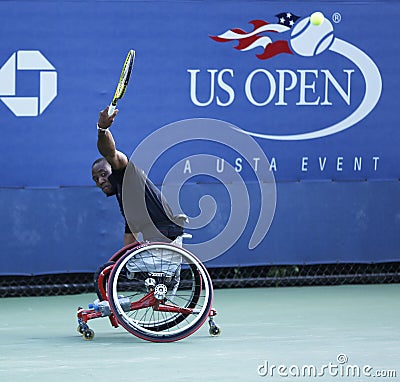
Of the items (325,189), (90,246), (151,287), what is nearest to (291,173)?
(325,189)

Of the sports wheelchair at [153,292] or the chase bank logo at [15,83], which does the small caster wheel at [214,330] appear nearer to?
the sports wheelchair at [153,292]

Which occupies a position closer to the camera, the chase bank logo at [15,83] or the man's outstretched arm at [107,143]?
the man's outstretched arm at [107,143]

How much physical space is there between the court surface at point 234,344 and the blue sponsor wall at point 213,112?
19.9 inches

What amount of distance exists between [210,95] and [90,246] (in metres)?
1.42

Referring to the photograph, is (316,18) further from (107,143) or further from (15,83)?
(107,143)

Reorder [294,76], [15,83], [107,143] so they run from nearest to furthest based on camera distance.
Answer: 1. [107,143]
2. [15,83]
3. [294,76]

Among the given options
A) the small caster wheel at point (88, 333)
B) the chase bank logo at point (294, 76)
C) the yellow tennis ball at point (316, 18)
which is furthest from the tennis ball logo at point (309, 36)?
the small caster wheel at point (88, 333)

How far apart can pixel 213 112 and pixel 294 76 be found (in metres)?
0.69

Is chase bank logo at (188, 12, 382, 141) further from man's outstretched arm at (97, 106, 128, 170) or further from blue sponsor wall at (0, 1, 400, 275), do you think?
man's outstretched arm at (97, 106, 128, 170)

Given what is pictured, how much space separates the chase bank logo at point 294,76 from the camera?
26.8 ft

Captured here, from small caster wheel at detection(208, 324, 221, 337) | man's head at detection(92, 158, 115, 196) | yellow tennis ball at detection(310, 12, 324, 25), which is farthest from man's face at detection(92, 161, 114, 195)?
yellow tennis ball at detection(310, 12, 324, 25)

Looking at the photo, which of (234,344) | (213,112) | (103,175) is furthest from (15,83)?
(234,344)

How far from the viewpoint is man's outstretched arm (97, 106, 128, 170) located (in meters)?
5.83

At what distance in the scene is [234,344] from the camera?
5973 mm
